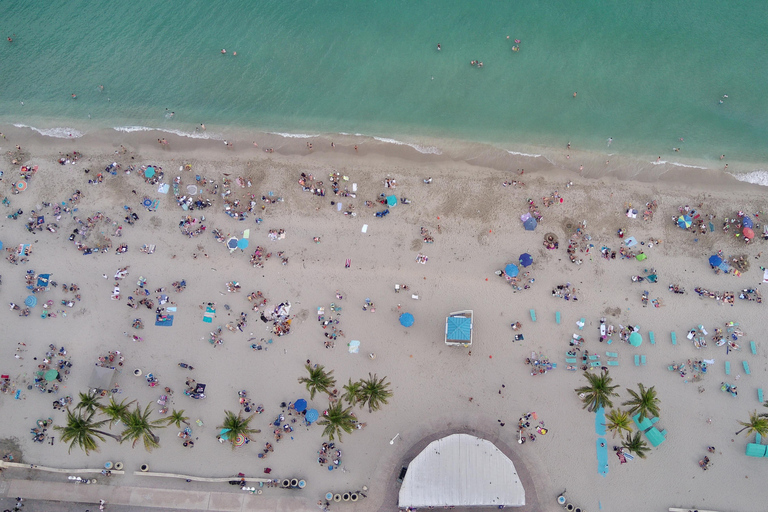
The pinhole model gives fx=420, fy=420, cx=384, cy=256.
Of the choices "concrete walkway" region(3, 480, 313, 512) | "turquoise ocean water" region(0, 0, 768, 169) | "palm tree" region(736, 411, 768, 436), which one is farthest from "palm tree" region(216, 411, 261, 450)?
"palm tree" region(736, 411, 768, 436)

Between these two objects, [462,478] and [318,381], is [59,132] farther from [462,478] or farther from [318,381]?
[462,478]

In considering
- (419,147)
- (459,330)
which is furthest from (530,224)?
(419,147)

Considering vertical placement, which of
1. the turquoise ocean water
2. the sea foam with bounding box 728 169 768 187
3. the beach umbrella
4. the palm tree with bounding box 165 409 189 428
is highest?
the turquoise ocean water

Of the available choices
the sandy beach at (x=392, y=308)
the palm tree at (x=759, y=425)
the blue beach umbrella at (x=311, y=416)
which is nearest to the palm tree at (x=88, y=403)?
the sandy beach at (x=392, y=308)

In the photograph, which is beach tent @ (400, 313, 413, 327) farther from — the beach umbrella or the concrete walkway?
the concrete walkway

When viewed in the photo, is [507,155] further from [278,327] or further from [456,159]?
[278,327]

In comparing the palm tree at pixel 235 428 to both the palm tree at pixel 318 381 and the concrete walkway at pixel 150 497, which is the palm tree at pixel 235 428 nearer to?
the concrete walkway at pixel 150 497

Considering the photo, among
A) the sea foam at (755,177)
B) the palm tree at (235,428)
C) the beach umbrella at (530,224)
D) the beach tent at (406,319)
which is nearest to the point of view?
the palm tree at (235,428)
